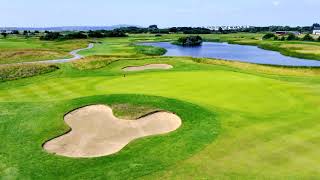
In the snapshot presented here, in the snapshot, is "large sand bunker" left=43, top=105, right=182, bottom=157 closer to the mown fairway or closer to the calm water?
the mown fairway

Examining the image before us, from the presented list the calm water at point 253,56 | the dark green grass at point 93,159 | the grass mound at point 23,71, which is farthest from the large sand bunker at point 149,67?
the calm water at point 253,56

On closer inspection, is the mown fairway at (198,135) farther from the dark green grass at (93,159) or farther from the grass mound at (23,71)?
the grass mound at (23,71)

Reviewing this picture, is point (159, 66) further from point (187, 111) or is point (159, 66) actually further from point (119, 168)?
point (119, 168)

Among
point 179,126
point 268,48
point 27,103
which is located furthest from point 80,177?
point 268,48

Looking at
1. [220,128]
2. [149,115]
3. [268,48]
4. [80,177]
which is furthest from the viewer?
[268,48]

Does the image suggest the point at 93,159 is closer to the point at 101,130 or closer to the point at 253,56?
the point at 101,130

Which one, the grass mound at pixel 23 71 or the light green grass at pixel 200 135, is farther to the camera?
the grass mound at pixel 23 71

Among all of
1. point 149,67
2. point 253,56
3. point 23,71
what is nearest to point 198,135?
point 149,67
